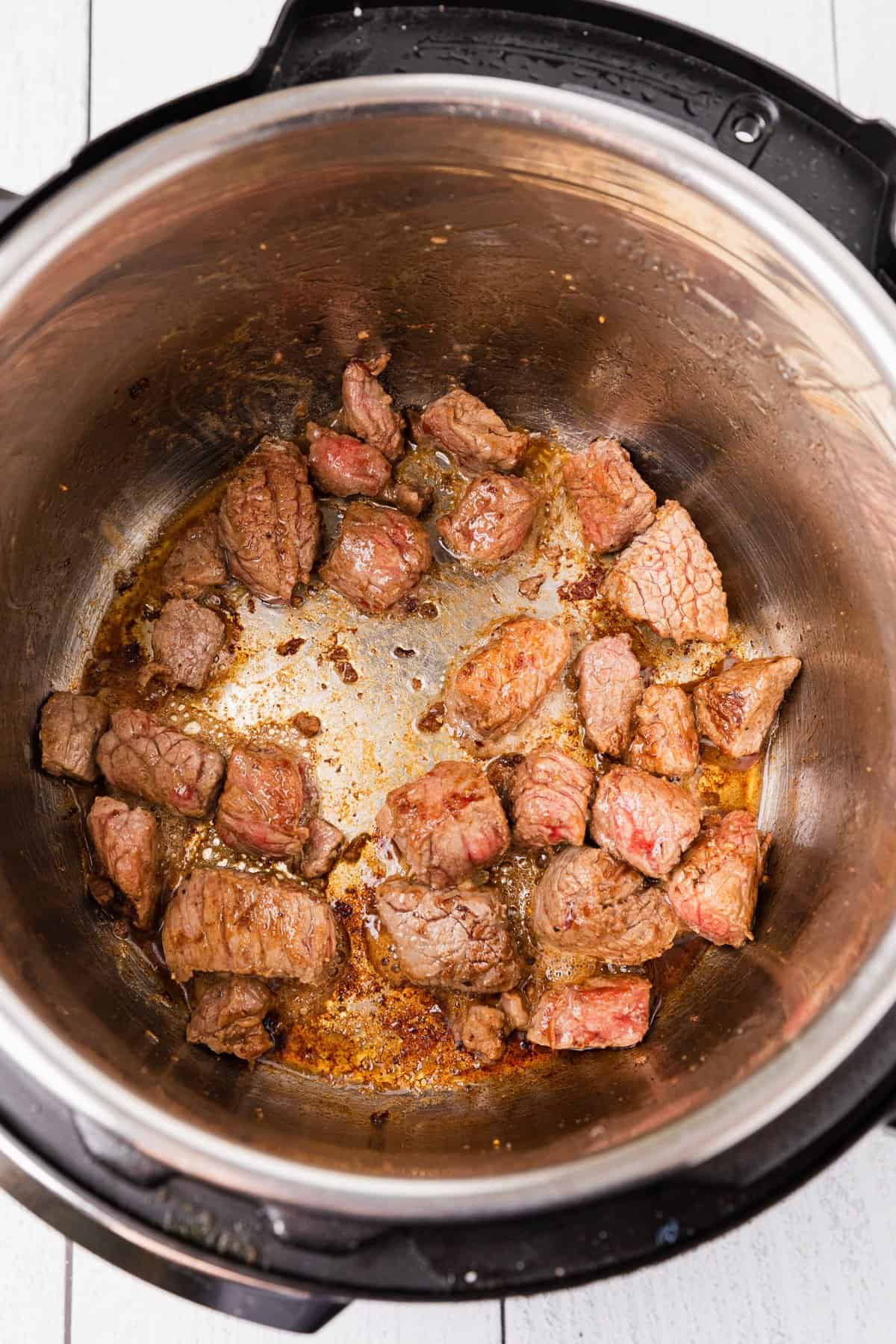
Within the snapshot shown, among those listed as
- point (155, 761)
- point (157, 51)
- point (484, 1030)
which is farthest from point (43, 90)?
point (484, 1030)

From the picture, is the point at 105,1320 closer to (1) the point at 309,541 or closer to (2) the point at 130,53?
(1) the point at 309,541

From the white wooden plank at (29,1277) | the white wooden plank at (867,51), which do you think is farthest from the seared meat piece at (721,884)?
the white wooden plank at (867,51)

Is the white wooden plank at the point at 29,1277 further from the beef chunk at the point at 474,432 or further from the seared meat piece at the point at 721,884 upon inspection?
the beef chunk at the point at 474,432

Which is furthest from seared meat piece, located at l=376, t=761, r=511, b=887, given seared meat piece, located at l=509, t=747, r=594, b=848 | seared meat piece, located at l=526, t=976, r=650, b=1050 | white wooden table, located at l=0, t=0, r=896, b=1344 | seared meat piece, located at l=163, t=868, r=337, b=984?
white wooden table, located at l=0, t=0, r=896, b=1344

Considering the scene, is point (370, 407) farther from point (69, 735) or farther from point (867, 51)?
point (867, 51)

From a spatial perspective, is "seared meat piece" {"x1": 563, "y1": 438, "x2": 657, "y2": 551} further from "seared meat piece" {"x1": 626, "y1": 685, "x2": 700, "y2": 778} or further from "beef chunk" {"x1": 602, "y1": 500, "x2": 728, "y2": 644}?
"seared meat piece" {"x1": 626, "y1": 685, "x2": 700, "y2": 778}

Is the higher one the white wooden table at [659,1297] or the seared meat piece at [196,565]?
the seared meat piece at [196,565]
